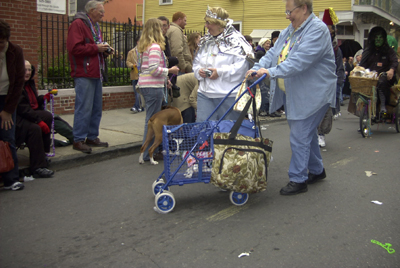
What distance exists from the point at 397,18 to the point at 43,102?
29.9 meters

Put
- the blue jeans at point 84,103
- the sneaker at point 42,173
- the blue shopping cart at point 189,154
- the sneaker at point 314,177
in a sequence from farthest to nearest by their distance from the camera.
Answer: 1. the blue jeans at point 84,103
2. the sneaker at point 42,173
3. the sneaker at point 314,177
4. the blue shopping cart at point 189,154

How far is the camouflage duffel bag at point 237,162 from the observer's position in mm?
3924

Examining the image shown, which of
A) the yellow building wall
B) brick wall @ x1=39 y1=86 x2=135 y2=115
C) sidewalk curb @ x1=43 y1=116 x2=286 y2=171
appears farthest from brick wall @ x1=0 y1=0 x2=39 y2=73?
the yellow building wall

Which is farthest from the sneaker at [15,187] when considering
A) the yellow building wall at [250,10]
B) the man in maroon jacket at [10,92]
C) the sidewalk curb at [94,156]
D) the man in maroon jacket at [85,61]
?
the yellow building wall at [250,10]

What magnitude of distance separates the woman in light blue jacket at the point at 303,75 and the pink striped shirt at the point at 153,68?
6.18ft

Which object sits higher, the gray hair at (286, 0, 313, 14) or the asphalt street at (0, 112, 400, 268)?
the gray hair at (286, 0, 313, 14)

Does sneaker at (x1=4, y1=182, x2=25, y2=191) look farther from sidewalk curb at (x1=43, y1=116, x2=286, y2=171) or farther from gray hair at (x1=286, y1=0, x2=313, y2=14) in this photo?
gray hair at (x1=286, y1=0, x2=313, y2=14)

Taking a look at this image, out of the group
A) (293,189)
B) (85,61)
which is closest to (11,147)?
(85,61)

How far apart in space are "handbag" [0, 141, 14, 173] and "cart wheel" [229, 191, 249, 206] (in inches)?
107

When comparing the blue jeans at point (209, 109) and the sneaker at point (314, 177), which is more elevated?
the blue jeans at point (209, 109)

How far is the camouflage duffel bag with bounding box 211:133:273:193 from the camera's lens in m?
3.92

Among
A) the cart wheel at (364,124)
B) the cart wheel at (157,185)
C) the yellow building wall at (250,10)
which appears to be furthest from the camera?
the yellow building wall at (250,10)

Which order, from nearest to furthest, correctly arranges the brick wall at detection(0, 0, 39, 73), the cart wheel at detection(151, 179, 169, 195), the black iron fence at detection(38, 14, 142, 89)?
the cart wheel at detection(151, 179, 169, 195) < the brick wall at detection(0, 0, 39, 73) < the black iron fence at detection(38, 14, 142, 89)

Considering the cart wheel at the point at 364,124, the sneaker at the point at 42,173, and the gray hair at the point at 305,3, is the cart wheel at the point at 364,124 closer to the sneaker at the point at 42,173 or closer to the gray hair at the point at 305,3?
the gray hair at the point at 305,3
